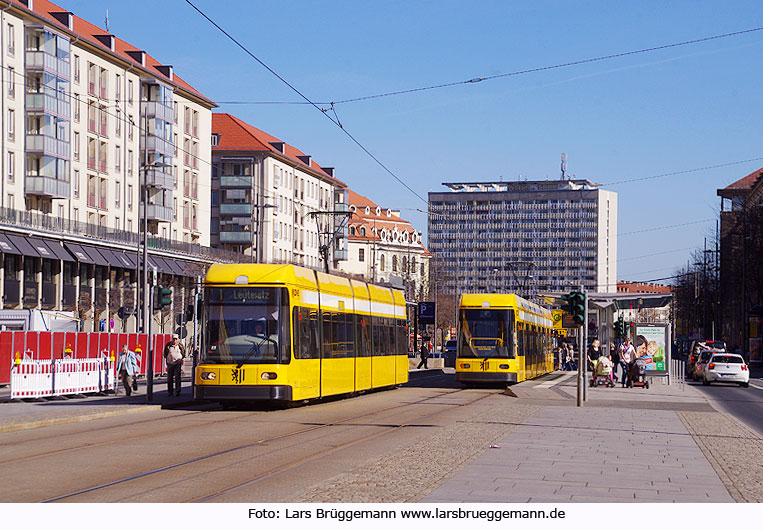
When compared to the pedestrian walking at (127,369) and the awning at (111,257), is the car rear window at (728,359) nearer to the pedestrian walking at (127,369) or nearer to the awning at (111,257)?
the pedestrian walking at (127,369)

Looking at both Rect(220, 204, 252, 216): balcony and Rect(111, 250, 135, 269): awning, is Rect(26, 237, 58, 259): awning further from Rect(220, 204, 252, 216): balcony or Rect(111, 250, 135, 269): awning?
Rect(220, 204, 252, 216): balcony

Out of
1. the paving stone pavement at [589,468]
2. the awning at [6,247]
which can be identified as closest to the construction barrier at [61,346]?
the awning at [6,247]

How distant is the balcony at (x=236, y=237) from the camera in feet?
344

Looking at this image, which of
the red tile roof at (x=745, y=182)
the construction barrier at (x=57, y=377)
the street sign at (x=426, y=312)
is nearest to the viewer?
the construction barrier at (x=57, y=377)

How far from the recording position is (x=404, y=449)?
16.1m

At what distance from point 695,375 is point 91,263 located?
34.2 m

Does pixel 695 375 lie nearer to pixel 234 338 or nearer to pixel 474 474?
pixel 234 338

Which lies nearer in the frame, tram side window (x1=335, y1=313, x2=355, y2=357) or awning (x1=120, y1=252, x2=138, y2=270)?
tram side window (x1=335, y1=313, x2=355, y2=357)

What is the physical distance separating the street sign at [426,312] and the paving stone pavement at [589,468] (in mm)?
52022

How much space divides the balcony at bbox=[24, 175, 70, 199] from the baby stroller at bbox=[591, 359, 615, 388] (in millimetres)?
37449

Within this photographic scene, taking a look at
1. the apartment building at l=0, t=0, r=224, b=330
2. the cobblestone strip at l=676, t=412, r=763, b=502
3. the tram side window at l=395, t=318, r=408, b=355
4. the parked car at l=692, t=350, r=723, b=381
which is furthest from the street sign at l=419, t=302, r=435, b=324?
the cobblestone strip at l=676, t=412, r=763, b=502

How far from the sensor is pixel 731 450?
17.5m

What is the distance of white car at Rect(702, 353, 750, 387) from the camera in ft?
163

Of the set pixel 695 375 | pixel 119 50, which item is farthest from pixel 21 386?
pixel 119 50
